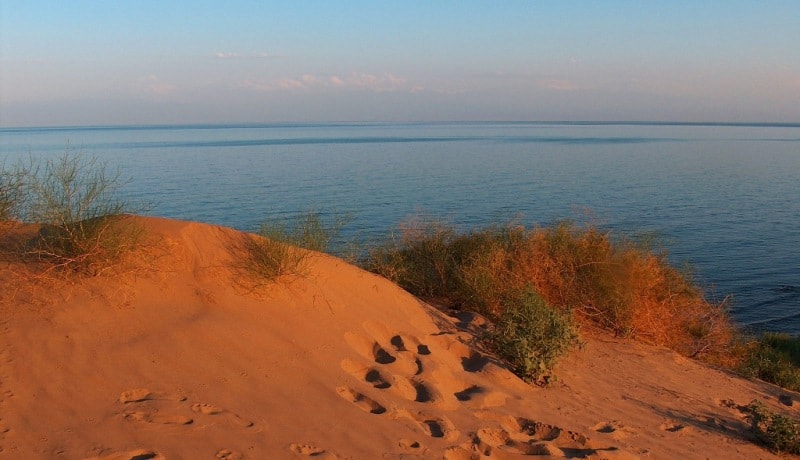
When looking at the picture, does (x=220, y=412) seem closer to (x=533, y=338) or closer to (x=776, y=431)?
(x=533, y=338)

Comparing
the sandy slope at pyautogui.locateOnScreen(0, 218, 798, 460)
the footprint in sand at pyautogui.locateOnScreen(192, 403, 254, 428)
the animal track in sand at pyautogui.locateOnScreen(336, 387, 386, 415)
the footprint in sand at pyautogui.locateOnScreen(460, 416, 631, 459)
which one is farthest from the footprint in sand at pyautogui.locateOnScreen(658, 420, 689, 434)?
the footprint in sand at pyautogui.locateOnScreen(192, 403, 254, 428)

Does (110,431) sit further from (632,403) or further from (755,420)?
(755,420)

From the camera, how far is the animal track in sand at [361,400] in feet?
17.2

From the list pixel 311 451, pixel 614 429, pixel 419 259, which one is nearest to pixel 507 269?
pixel 419 259

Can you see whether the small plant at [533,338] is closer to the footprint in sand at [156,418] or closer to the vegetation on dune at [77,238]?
the footprint in sand at [156,418]

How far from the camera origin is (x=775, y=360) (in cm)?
1073

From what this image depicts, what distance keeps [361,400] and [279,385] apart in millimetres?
707

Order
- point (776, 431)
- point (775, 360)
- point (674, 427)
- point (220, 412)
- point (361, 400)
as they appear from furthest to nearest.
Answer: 1. point (775, 360)
2. point (674, 427)
3. point (776, 431)
4. point (361, 400)
5. point (220, 412)

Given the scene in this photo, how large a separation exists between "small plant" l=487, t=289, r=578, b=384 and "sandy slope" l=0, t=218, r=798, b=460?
258mm

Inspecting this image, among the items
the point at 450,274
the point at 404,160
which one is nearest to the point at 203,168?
the point at 404,160

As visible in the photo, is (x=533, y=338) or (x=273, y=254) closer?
(x=273, y=254)

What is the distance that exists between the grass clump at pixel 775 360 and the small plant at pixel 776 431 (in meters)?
→ 2.92

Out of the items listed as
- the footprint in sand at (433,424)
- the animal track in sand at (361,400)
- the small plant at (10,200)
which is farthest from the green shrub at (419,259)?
the small plant at (10,200)

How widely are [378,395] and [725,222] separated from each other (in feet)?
71.0
